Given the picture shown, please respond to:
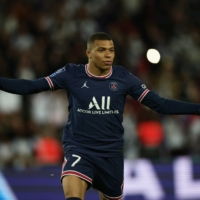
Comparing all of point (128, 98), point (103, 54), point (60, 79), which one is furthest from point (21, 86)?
point (128, 98)

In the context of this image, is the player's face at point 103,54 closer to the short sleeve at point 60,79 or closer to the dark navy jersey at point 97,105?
the dark navy jersey at point 97,105

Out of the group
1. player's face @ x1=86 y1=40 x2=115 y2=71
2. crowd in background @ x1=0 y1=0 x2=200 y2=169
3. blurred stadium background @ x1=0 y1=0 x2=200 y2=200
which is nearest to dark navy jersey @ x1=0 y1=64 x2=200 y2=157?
player's face @ x1=86 y1=40 x2=115 y2=71

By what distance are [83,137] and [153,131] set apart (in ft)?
16.7

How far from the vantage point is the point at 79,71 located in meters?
6.95

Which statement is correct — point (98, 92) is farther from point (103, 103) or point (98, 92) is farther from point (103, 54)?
point (103, 54)

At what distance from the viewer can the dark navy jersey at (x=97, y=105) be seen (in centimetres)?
677

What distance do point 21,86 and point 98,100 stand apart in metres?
0.74

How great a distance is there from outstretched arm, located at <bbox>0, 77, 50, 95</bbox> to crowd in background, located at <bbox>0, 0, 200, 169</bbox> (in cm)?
438

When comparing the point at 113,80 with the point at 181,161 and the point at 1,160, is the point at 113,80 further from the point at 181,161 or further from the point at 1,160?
the point at 1,160

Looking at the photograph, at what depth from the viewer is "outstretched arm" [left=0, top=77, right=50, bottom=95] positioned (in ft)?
21.7

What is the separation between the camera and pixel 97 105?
22.2ft

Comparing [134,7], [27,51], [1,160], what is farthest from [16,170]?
[134,7]

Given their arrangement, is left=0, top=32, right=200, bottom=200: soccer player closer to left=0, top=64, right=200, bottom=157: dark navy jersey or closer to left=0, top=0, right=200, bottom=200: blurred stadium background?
left=0, top=64, right=200, bottom=157: dark navy jersey

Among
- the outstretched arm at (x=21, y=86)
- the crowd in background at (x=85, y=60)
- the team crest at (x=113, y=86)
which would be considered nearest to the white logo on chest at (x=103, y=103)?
the team crest at (x=113, y=86)
